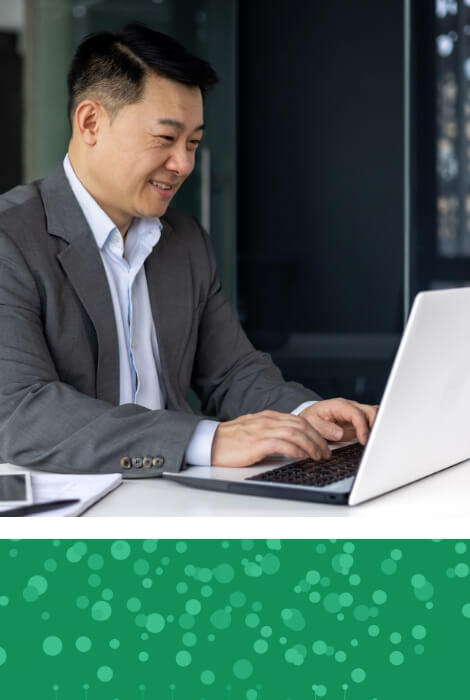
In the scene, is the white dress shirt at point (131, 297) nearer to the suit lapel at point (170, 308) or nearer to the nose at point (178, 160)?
the suit lapel at point (170, 308)

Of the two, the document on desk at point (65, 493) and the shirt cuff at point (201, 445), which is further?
the shirt cuff at point (201, 445)

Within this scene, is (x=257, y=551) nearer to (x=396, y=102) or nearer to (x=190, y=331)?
(x=190, y=331)

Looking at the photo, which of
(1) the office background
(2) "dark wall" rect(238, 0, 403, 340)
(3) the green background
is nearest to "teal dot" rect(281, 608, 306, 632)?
(3) the green background

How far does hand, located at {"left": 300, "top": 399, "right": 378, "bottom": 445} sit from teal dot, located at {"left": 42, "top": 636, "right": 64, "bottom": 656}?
694 mm

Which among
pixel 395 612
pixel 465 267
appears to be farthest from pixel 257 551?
pixel 465 267

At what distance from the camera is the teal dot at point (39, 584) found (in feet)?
3.29

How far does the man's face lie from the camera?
6.37 ft

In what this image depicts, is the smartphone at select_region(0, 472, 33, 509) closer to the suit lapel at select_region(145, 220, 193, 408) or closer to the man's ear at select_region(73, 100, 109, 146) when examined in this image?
the suit lapel at select_region(145, 220, 193, 408)

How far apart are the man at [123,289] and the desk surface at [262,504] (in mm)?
191

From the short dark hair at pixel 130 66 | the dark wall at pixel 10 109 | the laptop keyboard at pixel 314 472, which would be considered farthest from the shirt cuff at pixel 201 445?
the dark wall at pixel 10 109

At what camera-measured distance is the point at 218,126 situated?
4.40m

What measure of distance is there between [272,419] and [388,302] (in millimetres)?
2823

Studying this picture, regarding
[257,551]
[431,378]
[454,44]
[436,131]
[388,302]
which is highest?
[454,44]

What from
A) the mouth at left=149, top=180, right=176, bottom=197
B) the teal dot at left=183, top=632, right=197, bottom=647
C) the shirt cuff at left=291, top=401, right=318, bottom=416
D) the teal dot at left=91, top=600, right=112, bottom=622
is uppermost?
the mouth at left=149, top=180, right=176, bottom=197
